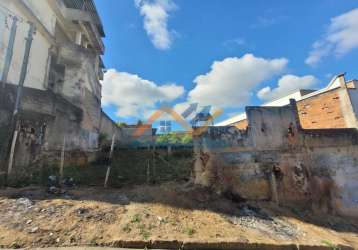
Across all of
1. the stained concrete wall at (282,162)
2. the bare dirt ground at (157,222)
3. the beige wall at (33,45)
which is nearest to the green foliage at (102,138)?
the beige wall at (33,45)

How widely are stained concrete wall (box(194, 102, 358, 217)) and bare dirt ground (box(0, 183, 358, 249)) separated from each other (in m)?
0.55

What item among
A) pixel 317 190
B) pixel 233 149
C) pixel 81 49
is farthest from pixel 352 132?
pixel 81 49

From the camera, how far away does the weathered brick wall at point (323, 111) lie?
10641 millimetres

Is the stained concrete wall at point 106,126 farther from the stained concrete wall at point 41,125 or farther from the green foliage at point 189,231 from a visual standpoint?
the green foliage at point 189,231

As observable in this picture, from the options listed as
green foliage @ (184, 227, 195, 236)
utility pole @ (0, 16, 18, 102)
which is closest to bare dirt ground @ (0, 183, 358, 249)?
green foliage @ (184, 227, 195, 236)

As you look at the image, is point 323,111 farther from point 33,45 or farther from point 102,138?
point 33,45

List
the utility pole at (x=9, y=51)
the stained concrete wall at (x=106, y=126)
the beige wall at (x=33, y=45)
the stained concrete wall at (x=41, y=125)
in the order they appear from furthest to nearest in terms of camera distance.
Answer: the stained concrete wall at (x=106, y=126) → the beige wall at (x=33, y=45) → the utility pole at (x=9, y=51) → the stained concrete wall at (x=41, y=125)

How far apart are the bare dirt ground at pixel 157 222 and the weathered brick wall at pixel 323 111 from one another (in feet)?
18.4

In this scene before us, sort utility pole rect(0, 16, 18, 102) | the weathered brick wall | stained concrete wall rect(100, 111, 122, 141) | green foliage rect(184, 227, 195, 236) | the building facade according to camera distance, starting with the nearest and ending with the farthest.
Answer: green foliage rect(184, 227, 195, 236)
the building facade
utility pole rect(0, 16, 18, 102)
the weathered brick wall
stained concrete wall rect(100, 111, 122, 141)

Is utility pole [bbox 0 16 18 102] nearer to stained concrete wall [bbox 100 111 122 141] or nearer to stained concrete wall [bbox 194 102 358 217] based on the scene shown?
stained concrete wall [bbox 100 111 122 141]

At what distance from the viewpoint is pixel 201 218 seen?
519cm

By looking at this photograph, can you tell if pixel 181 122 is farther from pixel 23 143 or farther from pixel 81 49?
pixel 23 143

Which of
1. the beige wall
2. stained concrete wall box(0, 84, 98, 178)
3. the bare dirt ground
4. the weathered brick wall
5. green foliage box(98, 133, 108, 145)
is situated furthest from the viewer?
green foliage box(98, 133, 108, 145)

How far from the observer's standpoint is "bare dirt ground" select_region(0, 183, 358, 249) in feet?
12.7
